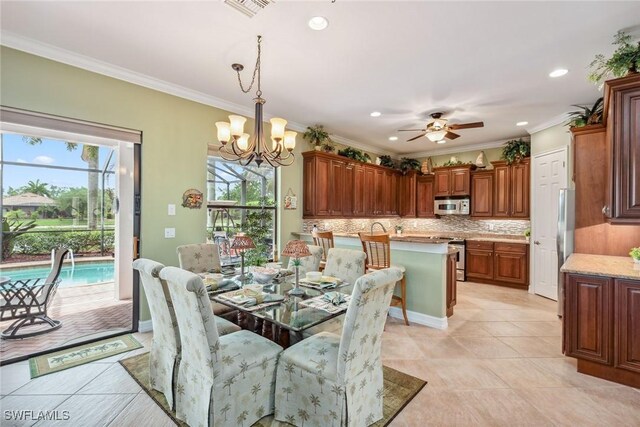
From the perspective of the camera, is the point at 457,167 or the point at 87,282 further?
the point at 457,167

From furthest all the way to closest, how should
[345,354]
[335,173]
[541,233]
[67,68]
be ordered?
[335,173] < [541,233] < [67,68] < [345,354]

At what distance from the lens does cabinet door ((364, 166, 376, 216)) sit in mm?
6086

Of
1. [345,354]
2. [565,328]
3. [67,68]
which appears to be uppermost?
[67,68]

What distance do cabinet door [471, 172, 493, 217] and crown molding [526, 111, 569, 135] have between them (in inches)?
43.5

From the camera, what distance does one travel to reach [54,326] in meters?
3.36

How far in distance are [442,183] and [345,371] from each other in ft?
19.1

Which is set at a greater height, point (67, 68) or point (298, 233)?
point (67, 68)

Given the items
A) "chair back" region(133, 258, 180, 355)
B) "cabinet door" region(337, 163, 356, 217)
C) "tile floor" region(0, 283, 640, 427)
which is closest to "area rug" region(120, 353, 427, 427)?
"tile floor" region(0, 283, 640, 427)

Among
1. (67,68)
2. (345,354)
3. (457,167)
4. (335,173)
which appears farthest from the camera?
(457,167)

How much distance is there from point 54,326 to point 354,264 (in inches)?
141

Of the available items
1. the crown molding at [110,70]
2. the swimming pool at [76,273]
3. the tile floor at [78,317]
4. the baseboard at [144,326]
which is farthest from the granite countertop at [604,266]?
the swimming pool at [76,273]

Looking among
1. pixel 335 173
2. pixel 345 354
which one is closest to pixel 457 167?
pixel 335 173

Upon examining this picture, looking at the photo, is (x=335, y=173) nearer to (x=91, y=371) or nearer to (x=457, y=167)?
(x=457, y=167)

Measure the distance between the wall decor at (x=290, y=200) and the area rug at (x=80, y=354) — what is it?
2.75 m
